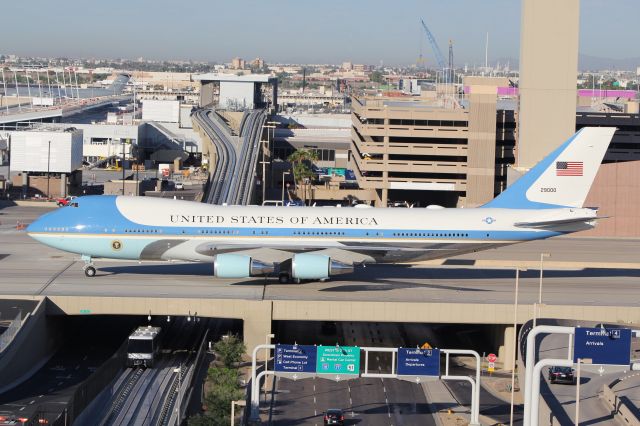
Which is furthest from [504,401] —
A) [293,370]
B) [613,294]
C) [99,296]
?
[99,296]

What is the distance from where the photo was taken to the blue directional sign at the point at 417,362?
47.7 m

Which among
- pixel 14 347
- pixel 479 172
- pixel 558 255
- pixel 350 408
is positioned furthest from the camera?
pixel 479 172

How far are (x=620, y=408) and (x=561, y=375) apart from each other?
24.9ft

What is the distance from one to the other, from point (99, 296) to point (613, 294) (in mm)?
33005

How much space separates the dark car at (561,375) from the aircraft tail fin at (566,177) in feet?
66.4

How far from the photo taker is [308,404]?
5284 cm

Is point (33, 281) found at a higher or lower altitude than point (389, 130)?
lower

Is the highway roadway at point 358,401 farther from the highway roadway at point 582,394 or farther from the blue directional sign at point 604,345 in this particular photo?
the blue directional sign at point 604,345

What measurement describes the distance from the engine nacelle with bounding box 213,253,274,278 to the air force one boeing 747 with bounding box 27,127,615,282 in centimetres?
84

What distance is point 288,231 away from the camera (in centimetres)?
6844

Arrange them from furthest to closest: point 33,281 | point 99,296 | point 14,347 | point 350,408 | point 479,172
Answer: point 479,172
point 33,281
point 99,296
point 14,347
point 350,408

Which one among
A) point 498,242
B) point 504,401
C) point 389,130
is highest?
point 389,130

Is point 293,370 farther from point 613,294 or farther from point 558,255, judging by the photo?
point 558,255

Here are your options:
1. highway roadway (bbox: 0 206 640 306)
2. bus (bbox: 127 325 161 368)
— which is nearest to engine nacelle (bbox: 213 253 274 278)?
highway roadway (bbox: 0 206 640 306)
